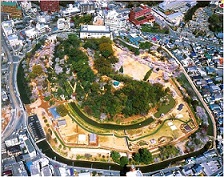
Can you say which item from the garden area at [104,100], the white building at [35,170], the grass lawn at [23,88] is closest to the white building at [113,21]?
the garden area at [104,100]

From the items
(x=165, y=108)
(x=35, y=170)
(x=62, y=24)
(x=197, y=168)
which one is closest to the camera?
(x=35, y=170)

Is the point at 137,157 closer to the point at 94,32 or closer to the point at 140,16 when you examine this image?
the point at 94,32

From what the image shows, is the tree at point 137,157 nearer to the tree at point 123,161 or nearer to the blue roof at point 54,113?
the tree at point 123,161

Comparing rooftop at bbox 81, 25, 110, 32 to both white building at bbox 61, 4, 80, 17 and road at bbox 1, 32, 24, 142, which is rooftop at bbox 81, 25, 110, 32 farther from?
road at bbox 1, 32, 24, 142

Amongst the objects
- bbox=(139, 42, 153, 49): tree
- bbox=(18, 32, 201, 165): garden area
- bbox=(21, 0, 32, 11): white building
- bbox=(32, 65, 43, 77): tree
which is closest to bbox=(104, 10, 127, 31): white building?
bbox=(139, 42, 153, 49): tree

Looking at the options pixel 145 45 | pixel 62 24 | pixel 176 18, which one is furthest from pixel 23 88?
pixel 176 18

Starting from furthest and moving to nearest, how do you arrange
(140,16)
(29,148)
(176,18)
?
(176,18) < (140,16) < (29,148)

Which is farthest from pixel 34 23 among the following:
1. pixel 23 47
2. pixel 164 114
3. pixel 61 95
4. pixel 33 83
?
pixel 164 114
